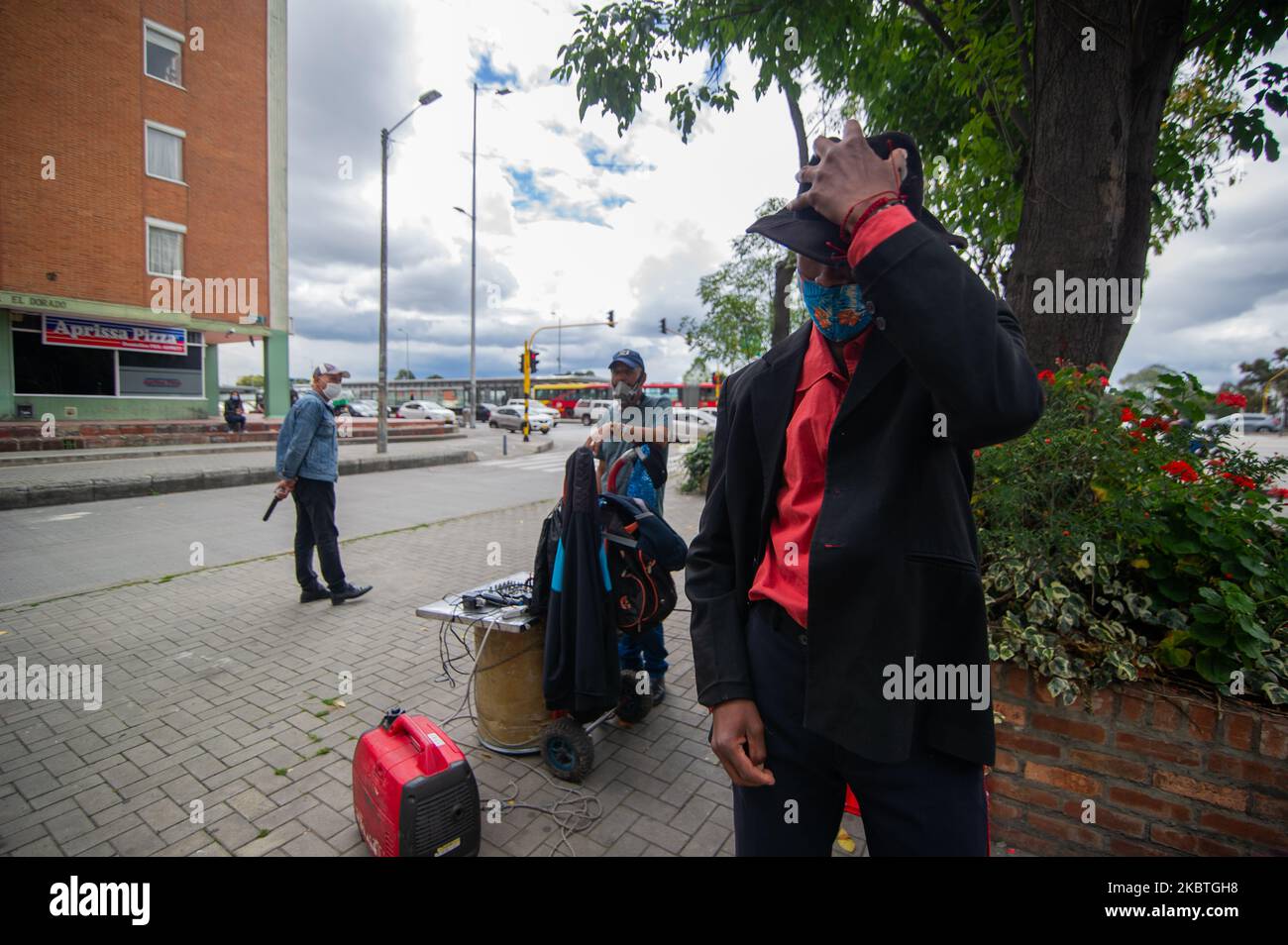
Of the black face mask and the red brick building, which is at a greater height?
the red brick building

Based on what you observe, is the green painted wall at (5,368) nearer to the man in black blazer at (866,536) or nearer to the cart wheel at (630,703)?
the cart wheel at (630,703)

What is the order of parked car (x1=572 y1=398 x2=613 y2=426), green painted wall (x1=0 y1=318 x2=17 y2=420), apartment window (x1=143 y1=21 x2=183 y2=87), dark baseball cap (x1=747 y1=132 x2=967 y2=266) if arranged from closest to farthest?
dark baseball cap (x1=747 y1=132 x2=967 y2=266)
green painted wall (x1=0 y1=318 x2=17 y2=420)
apartment window (x1=143 y1=21 x2=183 y2=87)
parked car (x1=572 y1=398 x2=613 y2=426)

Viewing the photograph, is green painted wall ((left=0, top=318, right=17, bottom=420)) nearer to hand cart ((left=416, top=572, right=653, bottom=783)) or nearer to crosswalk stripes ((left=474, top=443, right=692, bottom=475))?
crosswalk stripes ((left=474, top=443, right=692, bottom=475))

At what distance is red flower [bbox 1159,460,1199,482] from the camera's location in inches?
99.7

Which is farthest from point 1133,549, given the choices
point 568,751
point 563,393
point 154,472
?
point 563,393

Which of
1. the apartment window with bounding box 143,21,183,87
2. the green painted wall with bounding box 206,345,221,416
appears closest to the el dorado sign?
the green painted wall with bounding box 206,345,221,416

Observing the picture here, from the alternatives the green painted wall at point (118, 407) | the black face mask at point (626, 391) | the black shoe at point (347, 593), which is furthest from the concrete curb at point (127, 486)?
the green painted wall at point (118, 407)

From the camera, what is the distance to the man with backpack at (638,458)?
3838 millimetres

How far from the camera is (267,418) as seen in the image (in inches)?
931

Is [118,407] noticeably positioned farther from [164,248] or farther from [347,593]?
[347,593]

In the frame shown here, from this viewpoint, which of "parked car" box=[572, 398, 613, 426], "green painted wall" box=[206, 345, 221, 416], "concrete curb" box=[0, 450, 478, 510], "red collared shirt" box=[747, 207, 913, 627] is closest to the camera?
"red collared shirt" box=[747, 207, 913, 627]

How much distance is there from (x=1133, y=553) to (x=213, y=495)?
1352 cm

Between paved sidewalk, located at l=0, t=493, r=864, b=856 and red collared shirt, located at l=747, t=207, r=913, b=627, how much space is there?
5.71 feet
